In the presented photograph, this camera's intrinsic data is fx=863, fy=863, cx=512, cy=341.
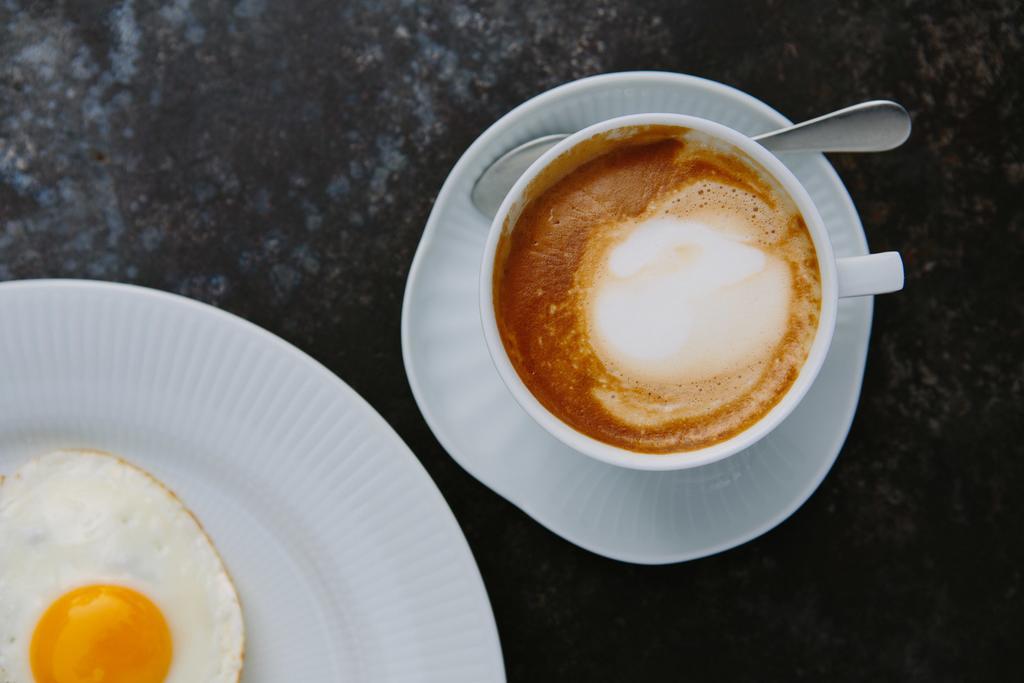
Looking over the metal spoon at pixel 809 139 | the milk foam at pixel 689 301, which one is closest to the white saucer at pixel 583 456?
the metal spoon at pixel 809 139

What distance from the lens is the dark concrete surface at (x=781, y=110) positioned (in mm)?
1223

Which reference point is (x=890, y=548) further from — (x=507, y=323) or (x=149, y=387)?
(x=149, y=387)

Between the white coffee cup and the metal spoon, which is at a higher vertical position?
the metal spoon

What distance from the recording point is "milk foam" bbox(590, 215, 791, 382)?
0.99 meters

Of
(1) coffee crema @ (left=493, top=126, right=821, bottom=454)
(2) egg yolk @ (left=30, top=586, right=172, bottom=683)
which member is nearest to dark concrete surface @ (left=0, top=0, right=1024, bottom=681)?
(1) coffee crema @ (left=493, top=126, right=821, bottom=454)

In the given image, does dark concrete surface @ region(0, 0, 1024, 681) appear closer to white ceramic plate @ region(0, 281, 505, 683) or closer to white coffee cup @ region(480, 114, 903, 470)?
white ceramic plate @ region(0, 281, 505, 683)

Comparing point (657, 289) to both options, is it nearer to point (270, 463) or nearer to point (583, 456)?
point (583, 456)

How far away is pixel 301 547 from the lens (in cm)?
115

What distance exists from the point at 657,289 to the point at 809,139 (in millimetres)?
267

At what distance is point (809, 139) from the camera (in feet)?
3.41

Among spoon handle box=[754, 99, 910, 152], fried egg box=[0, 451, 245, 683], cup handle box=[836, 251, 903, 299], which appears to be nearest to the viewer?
cup handle box=[836, 251, 903, 299]

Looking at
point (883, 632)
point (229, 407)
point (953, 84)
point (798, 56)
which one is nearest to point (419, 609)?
point (229, 407)

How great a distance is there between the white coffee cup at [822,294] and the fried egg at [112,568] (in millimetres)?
514

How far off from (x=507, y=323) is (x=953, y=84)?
747mm
